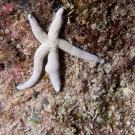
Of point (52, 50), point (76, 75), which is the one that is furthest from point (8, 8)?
point (76, 75)

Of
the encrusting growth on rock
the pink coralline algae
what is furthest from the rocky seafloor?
the encrusting growth on rock

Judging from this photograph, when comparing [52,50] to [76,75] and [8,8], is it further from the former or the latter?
[8,8]

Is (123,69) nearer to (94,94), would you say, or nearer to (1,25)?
(94,94)

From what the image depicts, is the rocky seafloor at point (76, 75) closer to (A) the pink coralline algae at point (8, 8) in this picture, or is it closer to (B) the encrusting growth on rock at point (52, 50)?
(A) the pink coralline algae at point (8, 8)

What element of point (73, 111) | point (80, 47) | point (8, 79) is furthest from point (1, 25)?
point (73, 111)

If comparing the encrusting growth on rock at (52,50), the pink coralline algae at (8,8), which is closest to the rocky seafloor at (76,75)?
the pink coralline algae at (8,8)
